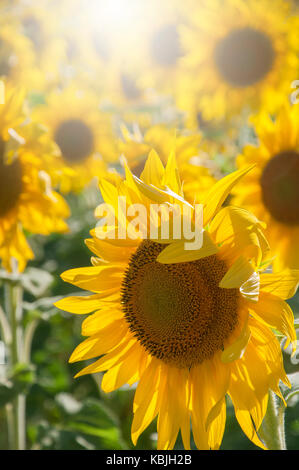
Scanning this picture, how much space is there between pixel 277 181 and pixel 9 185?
28.1 inches

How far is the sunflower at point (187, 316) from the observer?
74 cm

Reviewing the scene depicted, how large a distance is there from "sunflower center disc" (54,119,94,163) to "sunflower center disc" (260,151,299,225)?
3.23 feet

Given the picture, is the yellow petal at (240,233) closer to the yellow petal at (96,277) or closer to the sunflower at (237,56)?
the yellow petal at (96,277)

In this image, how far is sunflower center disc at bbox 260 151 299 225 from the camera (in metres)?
1.42

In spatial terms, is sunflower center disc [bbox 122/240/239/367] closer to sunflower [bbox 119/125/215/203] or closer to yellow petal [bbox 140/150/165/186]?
yellow petal [bbox 140/150/165/186]

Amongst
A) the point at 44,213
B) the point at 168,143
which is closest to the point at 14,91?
the point at 44,213

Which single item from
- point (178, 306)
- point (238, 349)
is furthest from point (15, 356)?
point (238, 349)

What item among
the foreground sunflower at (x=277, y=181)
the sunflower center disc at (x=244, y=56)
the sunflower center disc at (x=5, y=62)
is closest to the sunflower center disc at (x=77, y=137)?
the sunflower center disc at (x=5, y=62)

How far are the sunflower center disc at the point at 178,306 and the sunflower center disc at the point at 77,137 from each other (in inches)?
54.6

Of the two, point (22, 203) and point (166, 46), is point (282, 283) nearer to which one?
point (22, 203)

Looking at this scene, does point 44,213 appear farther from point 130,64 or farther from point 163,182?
point 130,64

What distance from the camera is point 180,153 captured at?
150cm

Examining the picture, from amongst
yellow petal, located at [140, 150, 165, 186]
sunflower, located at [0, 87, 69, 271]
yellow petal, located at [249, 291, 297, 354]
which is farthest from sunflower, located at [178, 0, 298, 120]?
yellow petal, located at [249, 291, 297, 354]
